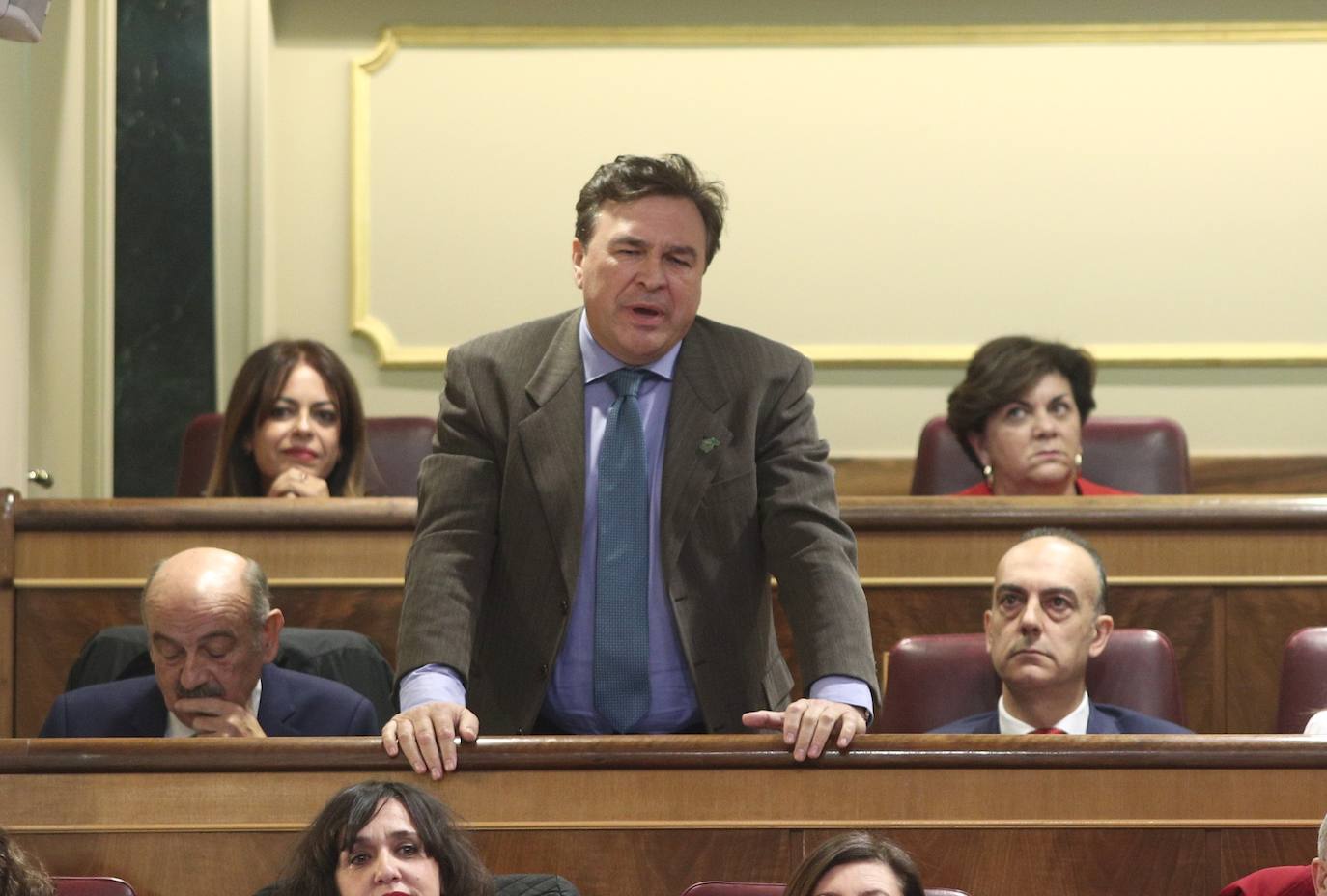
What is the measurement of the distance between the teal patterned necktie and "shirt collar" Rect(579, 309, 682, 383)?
42 millimetres

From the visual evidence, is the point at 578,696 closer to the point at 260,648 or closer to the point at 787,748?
the point at 787,748

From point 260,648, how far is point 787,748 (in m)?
0.66

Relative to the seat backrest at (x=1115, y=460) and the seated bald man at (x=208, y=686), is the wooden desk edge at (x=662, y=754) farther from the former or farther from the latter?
the seat backrest at (x=1115, y=460)

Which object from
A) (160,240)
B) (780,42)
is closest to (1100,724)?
(780,42)

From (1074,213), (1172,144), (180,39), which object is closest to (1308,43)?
(1172,144)

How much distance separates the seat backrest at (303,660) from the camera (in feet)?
6.88

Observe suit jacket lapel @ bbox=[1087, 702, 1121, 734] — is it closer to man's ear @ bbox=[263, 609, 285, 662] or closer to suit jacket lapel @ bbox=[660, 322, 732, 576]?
suit jacket lapel @ bbox=[660, 322, 732, 576]

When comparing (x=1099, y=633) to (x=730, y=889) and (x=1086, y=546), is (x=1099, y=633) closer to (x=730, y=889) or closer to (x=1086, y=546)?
(x=1086, y=546)

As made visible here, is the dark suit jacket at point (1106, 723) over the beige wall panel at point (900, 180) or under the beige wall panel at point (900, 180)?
under

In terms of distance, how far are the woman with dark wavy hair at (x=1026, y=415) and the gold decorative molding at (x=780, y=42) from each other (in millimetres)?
686

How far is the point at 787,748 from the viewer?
61.4 inches

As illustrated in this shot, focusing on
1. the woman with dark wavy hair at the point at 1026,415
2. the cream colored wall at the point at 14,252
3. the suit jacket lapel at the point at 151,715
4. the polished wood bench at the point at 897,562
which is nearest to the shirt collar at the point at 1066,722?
the polished wood bench at the point at 897,562

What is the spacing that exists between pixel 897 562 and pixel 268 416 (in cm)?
88

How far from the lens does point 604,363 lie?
67.0 inches
